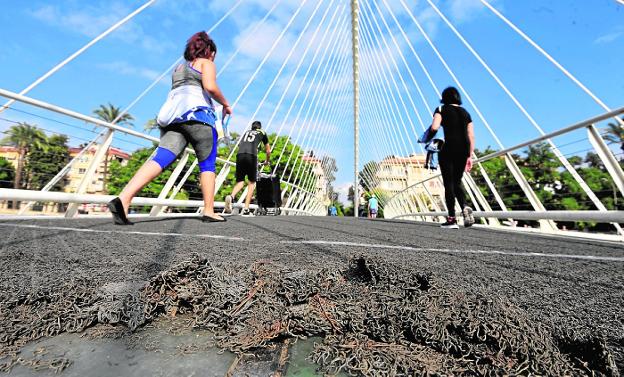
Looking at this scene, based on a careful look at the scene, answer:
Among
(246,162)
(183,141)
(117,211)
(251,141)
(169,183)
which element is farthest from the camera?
(251,141)

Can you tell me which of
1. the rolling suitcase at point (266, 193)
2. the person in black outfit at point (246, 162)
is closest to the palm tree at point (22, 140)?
the person in black outfit at point (246, 162)

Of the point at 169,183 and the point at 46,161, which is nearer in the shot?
the point at 46,161

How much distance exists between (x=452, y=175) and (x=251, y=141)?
3.49 m

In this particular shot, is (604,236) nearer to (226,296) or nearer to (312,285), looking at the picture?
(312,285)

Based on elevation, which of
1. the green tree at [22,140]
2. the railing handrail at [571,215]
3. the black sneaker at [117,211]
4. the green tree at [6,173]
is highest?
the green tree at [22,140]

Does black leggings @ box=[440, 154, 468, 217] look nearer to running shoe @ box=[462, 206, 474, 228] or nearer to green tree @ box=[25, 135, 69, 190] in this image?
running shoe @ box=[462, 206, 474, 228]

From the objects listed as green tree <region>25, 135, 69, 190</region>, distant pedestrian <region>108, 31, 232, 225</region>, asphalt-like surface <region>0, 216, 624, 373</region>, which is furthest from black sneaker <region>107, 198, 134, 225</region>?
green tree <region>25, 135, 69, 190</region>

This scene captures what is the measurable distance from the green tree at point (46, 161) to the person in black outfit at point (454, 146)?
4474mm

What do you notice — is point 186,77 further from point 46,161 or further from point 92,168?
point 46,161

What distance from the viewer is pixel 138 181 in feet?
9.84

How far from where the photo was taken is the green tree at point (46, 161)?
11.5 ft

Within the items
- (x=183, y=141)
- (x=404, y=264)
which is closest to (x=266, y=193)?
(x=183, y=141)

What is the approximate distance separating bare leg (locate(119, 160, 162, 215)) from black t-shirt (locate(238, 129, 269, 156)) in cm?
323

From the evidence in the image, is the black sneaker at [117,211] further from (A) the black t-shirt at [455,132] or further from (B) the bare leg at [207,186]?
(A) the black t-shirt at [455,132]
